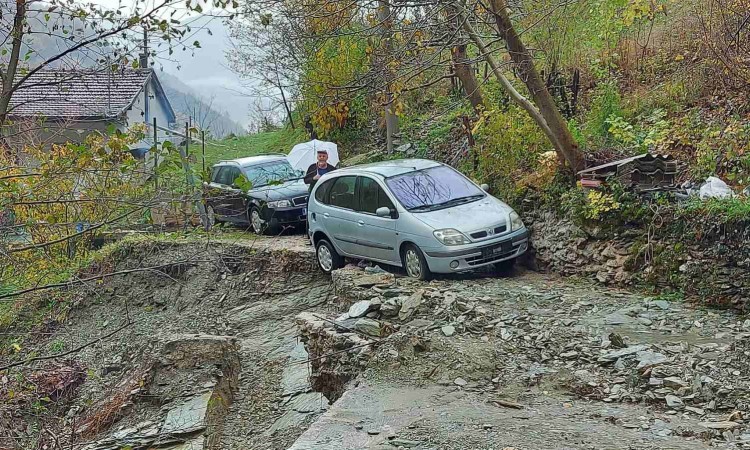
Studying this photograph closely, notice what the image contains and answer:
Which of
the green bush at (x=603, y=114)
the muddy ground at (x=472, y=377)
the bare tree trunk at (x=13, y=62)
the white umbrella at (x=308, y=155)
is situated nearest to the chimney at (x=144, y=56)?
the bare tree trunk at (x=13, y=62)

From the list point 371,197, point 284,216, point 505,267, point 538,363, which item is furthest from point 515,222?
point 284,216

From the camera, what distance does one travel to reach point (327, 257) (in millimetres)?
12641

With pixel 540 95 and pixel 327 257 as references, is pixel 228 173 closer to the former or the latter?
pixel 327 257

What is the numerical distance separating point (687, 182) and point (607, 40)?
209 inches

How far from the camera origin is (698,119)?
37.4 ft

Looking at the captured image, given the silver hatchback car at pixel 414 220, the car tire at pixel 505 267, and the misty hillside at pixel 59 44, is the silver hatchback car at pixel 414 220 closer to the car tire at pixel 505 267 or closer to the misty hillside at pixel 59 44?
the car tire at pixel 505 267

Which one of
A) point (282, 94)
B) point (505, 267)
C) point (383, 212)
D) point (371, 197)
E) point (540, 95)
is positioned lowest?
point (505, 267)

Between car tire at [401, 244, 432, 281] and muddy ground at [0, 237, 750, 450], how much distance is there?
0.99 feet

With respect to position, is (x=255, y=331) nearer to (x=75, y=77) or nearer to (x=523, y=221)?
(x=523, y=221)

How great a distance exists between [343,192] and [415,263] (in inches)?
81.2

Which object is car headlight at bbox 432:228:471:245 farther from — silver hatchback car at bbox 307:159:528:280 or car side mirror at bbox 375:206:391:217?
car side mirror at bbox 375:206:391:217

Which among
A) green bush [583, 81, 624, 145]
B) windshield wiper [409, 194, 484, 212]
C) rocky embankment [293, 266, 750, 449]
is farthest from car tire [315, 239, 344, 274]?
green bush [583, 81, 624, 145]

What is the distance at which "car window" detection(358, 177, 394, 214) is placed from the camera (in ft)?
36.6

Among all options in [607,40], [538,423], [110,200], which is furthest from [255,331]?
[607,40]
